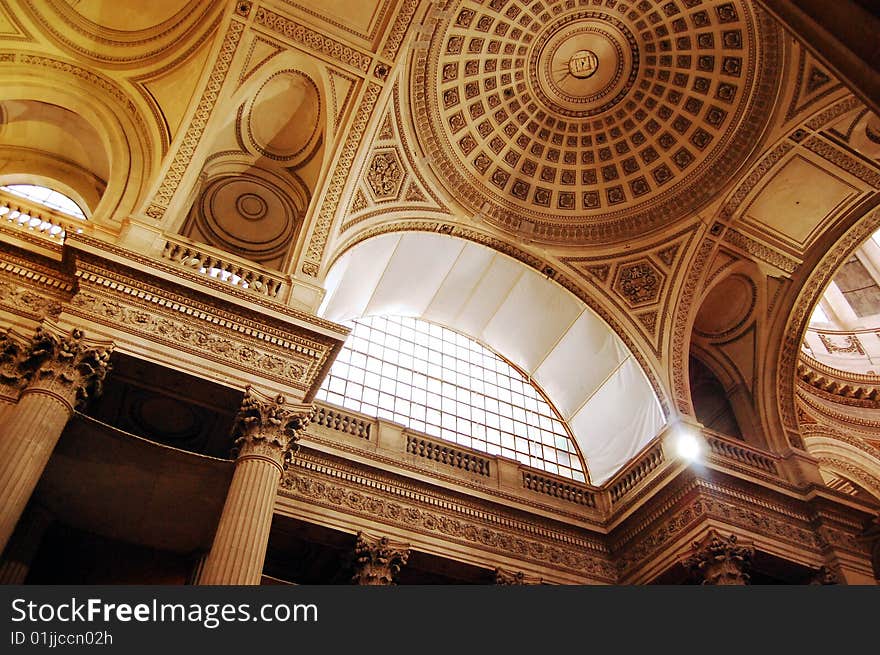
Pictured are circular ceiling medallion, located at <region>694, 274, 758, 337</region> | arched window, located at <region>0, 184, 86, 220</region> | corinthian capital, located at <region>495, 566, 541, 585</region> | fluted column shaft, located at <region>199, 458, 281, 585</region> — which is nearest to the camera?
fluted column shaft, located at <region>199, 458, 281, 585</region>

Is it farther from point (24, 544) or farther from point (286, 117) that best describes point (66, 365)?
point (286, 117)

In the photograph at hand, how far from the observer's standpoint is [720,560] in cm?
1023

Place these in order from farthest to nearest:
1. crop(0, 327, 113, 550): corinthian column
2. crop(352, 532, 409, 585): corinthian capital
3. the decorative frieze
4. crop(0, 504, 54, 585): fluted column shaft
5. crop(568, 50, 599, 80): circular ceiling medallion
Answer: crop(568, 50, 599, 80): circular ceiling medallion < the decorative frieze < crop(352, 532, 409, 585): corinthian capital < crop(0, 504, 54, 585): fluted column shaft < crop(0, 327, 113, 550): corinthian column

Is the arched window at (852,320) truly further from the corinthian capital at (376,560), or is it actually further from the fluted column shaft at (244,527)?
the fluted column shaft at (244,527)

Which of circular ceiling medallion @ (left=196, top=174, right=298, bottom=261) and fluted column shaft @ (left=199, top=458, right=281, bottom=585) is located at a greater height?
circular ceiling medallion @ (left=196, top=174, right=298, bottom=261)

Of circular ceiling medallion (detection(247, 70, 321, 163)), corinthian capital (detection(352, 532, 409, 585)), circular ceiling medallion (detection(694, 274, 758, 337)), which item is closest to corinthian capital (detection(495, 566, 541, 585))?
corinthian capital (detection(352, 532, 409, 585))

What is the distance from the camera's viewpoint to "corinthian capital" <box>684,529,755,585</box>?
10125 millimetres

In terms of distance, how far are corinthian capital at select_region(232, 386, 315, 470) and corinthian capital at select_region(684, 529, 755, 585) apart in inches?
243

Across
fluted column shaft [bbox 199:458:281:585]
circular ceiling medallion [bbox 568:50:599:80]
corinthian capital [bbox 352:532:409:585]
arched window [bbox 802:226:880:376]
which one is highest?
arched window [bbox 802:226:880:376]

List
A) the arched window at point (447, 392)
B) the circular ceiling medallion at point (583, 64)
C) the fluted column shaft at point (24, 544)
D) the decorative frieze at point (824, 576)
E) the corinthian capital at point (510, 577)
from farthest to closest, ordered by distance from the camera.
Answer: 1. the arched window at point (447, 392)
2. the circular ceiling medallion at point (583, 64)
3. the decorative frieze at point (824, 576)
4. the corinthian capital at point (510, 577)
5. the fluted column shaft at point (24, 544)

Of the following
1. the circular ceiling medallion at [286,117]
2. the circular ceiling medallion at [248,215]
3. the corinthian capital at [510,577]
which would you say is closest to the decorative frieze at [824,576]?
the corinthian capital at [510,577]

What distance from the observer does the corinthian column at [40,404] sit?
21.8ft

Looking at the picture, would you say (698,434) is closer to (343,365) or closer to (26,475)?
(343,365)

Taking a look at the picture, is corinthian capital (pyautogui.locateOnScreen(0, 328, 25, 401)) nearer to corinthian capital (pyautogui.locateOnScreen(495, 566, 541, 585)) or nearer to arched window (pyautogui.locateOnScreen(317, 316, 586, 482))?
arched window (pyautogui.locateOnScreen(317, 316, 586, 482))
